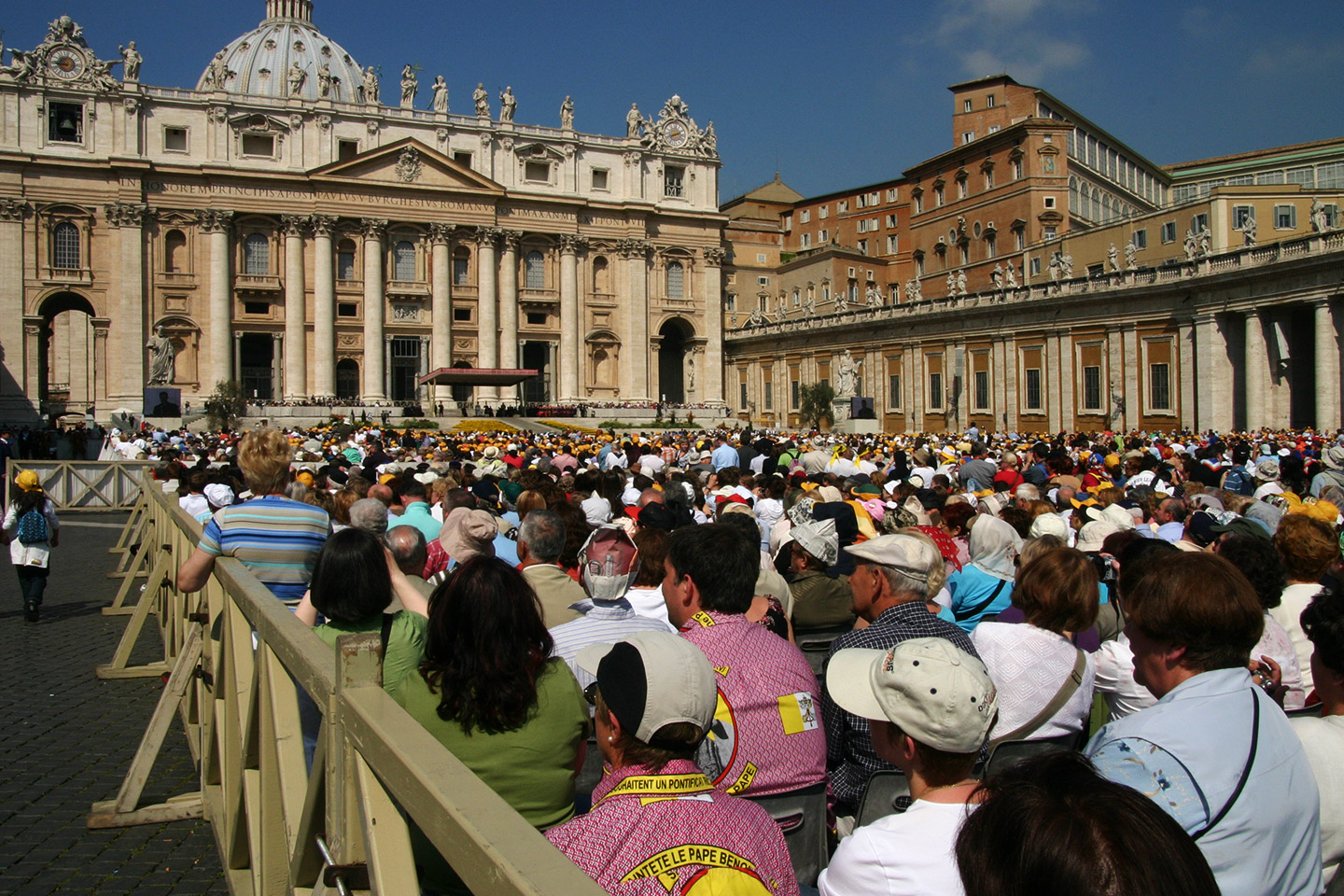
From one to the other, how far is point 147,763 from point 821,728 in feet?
13.2

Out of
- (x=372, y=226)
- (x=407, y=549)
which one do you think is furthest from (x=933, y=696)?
(x=372, y=226)

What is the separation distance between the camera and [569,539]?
21.7 ft

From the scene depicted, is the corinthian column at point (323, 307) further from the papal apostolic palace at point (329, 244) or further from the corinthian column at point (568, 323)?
the corinthian column at point (568, 323)

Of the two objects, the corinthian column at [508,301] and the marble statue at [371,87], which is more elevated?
the marble statue at [371,87]

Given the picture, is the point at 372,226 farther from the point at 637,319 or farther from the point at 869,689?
the point at 869,689

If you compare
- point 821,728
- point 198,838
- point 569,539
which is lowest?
point 198,838

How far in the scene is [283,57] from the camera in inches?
2995

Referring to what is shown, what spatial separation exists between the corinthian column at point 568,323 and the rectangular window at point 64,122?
26.3 meters

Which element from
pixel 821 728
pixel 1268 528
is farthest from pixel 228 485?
pixel 1268 528

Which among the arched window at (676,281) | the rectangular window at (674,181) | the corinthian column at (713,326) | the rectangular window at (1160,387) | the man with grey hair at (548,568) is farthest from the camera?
the rectangular window at (674,181)

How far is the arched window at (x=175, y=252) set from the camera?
51.5m

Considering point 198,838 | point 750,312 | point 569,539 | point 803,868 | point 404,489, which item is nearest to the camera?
point 803,868

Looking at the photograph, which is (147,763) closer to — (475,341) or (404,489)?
(404,489)

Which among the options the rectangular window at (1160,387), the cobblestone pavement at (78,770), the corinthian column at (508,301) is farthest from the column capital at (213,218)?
the cobblestone pavement at (78,770)
